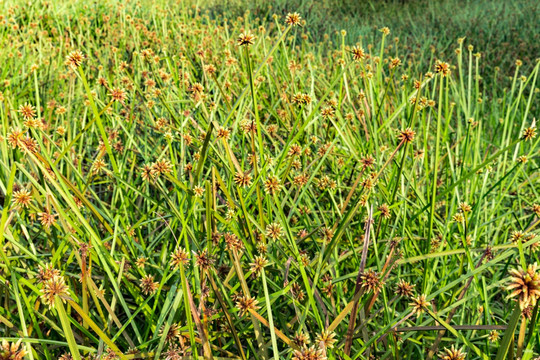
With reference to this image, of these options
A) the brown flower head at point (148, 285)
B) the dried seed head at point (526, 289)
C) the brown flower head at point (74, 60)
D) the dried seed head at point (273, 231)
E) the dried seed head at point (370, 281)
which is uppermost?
the brown flower head at point (74, 60)

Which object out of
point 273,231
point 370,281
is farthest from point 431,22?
point 370,281

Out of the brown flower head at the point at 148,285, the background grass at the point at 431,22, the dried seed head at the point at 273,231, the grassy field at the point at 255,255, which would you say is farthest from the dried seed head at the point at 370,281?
the background grass at the point at 431,22

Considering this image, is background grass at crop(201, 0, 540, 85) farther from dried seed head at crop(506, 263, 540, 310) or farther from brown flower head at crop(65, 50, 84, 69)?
dried seed head at crop(506, 263, 540, 310)

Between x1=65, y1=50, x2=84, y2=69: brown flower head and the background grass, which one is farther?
the background grass

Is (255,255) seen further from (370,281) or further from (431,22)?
(431,22)

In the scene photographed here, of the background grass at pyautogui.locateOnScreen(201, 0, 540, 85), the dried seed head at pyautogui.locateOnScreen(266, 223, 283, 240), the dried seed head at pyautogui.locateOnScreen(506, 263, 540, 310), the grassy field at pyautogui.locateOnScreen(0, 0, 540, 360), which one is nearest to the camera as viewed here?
the dried seed head at pyautogui.locateOnScreen(506, 263, 540, 310)

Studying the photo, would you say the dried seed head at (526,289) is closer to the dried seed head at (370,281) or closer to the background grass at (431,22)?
the dried seed head at (370,281)

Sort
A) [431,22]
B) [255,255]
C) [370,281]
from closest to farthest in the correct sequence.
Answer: [370,281], [255,255], [431,22]

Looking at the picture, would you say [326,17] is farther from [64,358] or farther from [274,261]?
[64,358]

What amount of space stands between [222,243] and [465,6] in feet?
24.2

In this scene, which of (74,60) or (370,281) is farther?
(74,60)

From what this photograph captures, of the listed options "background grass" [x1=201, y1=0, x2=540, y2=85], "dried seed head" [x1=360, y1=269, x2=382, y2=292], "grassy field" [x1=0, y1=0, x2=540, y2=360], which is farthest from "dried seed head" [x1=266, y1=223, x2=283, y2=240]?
"background grass" [x1=201, y1=0, x2=540, y2=85]

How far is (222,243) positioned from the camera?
4.62ft

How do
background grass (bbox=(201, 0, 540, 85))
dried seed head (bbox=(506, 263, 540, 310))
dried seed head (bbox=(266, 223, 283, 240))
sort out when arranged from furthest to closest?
background grass (bbox=(201, 0, 540, 85)) < dried seed head (bbox=(266, 223, 283, 240)) < dried seed head (bbox=(506, 263, 540, 310))
